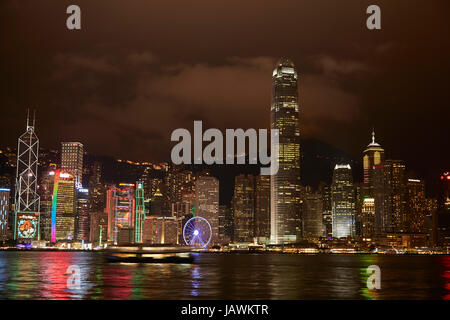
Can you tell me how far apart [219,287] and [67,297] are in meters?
16.4

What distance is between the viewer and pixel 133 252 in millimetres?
144250

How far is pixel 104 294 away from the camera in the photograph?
42.1m

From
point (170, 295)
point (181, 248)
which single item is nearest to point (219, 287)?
point (170, 295)
